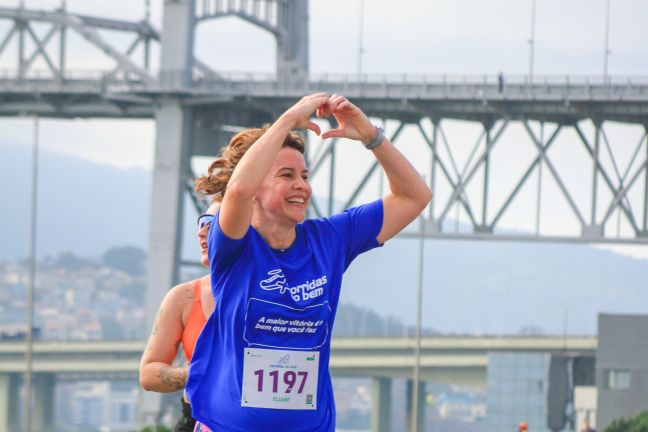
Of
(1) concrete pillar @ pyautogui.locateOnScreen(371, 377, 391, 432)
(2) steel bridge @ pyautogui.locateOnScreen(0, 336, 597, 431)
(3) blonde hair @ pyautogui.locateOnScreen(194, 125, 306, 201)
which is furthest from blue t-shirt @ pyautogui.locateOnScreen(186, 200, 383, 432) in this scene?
(1) concrete pillar @ pyautogui.locateOnScreen(371, 377, 391, 432)

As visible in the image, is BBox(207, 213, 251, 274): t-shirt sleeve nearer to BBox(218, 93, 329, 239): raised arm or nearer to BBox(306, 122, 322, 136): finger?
BBox(218, 93, 329, 239): raised arm

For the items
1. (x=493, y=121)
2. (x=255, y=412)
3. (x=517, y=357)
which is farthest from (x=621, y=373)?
(x=255, y=412)

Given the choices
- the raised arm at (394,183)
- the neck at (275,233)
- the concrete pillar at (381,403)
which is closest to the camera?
the neck at (275,233)

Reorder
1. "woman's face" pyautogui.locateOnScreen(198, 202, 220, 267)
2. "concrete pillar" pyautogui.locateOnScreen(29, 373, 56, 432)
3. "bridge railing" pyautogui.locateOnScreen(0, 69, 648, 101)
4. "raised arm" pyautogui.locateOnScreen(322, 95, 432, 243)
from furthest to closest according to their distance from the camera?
"concrete pillar" pyautogui.locateOnScreen(29, 373, 56, 432) < "bridge railing" pyautogui.locateOnScreen(0, 69, 648, 101) < "woman's face" pyautogui.locateOnScreen(198, 202, 220, 267) < "raised arm" pyautogui.locateOnScreen(322, 95, 432, 243)

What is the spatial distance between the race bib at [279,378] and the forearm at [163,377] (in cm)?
132

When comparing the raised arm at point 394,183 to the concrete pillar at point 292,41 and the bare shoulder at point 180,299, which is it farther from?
the concrete pillar at point 292,41

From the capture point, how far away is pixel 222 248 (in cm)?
695

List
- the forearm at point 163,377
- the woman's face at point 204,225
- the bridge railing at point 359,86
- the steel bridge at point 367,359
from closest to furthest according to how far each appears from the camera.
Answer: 1. the woman's face at point 204,225
2. the forearm at point 163,377
3. the bridge railing at point 359,86
4. the steel bridge at point 367,359

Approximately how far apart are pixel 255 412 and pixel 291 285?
0.43m

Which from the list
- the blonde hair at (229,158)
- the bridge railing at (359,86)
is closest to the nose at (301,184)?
the blonde hair at (229,158)

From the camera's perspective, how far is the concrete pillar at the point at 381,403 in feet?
345

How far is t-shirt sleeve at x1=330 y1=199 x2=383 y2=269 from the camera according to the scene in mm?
7320

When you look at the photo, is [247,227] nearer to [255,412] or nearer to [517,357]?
[255,412]

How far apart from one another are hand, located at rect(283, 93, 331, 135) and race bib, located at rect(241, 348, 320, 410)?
73cm
